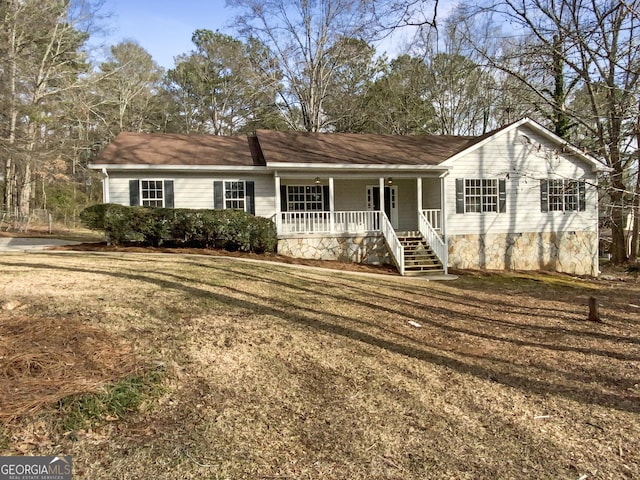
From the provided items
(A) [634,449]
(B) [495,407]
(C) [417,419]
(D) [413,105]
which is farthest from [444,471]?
(D) [413,105]

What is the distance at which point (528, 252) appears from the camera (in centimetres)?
1555

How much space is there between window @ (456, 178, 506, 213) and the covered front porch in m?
0.74

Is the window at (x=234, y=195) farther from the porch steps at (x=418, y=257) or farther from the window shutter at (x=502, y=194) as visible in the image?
the window shutter at (x=502, y=194)

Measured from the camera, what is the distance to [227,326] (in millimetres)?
5051

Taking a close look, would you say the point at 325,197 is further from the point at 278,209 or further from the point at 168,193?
the point at 168,193

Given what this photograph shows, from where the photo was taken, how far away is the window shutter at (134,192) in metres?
13.7

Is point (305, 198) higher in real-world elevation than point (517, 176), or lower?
lower

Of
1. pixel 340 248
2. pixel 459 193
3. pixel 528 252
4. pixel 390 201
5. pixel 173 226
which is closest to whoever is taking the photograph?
pixel 173 226

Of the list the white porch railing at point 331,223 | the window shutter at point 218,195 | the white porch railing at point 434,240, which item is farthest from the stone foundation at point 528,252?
the window shutter at point 218,195

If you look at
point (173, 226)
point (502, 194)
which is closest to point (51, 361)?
point (173, 226)

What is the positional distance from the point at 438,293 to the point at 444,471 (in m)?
6.49

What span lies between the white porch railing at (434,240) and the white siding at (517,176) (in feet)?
4.24

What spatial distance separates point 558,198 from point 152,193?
571 inches

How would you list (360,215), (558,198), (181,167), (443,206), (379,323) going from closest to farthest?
(379,323) < (181,167) < (360,215) < (443,206) < (558,198)
